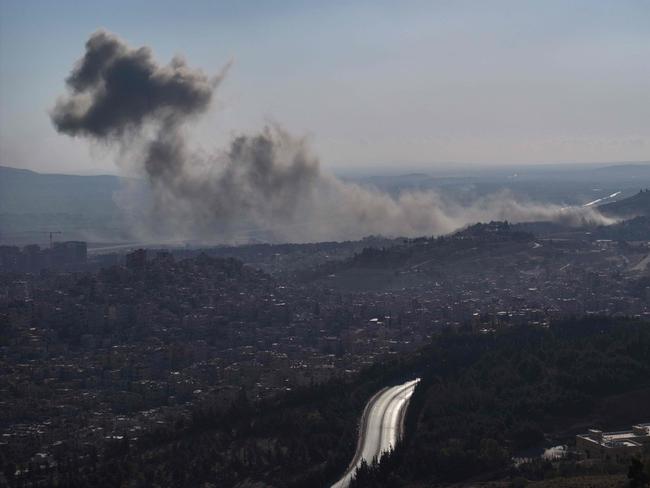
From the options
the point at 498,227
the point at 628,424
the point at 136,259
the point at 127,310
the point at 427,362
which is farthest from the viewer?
the point at 498,227

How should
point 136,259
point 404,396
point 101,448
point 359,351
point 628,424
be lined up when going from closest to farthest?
1. point 628,424
2. point 101,448
3. point 404,396
4. point 359,351
5. point 136,259

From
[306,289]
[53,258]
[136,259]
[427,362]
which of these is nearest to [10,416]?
[427,362]

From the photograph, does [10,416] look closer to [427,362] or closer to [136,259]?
[427,362]

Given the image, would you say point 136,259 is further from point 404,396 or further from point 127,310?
point 404,396

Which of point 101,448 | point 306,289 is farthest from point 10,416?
point 306,289

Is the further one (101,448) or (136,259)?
(136,259)

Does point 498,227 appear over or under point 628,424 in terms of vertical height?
over
